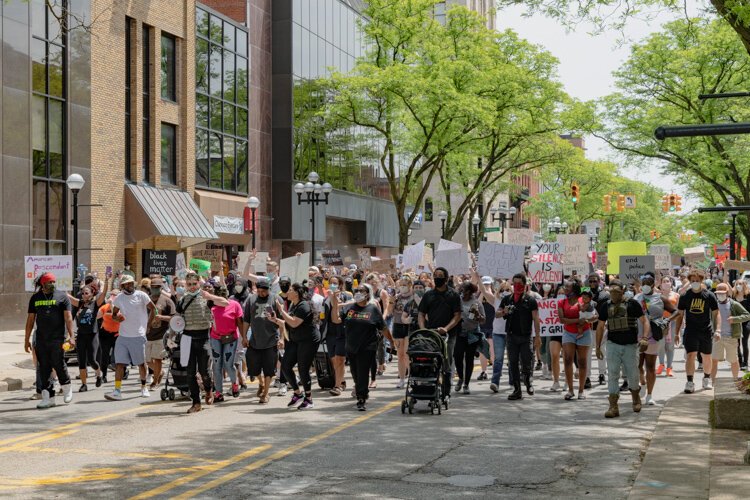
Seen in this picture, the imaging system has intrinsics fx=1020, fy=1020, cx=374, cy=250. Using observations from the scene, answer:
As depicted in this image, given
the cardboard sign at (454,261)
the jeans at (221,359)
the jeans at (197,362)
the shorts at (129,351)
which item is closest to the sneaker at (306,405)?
the jeans at (197,362)

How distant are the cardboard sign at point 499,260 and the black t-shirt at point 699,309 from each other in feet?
19.7

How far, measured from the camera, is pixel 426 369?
13656 millimetres

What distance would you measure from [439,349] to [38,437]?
5228 millimetres

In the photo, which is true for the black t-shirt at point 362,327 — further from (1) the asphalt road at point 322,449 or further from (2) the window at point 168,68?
(2) the window at point 168,68

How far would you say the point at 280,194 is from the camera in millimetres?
46594

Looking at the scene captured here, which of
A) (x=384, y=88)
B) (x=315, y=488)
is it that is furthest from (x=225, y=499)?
(x=384, y=88)

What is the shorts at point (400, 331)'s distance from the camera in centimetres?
1827

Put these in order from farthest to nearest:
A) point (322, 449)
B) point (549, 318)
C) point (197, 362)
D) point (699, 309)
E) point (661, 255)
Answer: point (661, 255) → point (549, 318) → point (699, 309) → point (197, 362) → point (322, 449)

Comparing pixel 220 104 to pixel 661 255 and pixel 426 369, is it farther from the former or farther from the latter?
pixel 426 369

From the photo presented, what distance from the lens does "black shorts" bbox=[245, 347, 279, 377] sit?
48.7 ft

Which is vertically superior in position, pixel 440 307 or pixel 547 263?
pixel 547 263

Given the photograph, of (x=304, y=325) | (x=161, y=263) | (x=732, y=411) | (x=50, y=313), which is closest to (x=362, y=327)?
(x=304, y=325)

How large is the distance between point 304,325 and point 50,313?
3637 millimetres

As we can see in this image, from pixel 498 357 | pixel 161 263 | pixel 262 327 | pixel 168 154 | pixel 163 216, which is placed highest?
pixel 168 154
